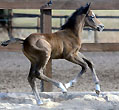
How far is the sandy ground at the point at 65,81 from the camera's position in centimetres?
545

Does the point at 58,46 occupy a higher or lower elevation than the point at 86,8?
lower

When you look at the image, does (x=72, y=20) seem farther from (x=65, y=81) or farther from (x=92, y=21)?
(x=65, y=81)

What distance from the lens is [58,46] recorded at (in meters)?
5.56

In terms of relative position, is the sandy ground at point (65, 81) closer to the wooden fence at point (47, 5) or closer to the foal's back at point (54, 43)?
the foal's back at point (54, 43)

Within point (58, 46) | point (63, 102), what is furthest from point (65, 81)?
point (58, 46)

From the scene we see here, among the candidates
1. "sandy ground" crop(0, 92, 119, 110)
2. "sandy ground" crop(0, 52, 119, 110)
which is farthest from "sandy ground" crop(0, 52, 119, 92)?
"sandy ground" crop(0, 92, 119, 110)

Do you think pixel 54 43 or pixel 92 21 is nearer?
pixel 54 43

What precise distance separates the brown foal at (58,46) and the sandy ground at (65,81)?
23cm

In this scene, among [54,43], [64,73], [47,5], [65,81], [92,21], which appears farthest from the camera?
[64,73]

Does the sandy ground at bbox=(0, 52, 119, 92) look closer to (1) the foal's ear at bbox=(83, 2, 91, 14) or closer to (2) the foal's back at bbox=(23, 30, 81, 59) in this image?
(2) the foal's back at bbox=(23, 30, 81, 59)

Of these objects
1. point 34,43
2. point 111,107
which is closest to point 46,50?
point 34,43

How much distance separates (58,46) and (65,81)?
2.73m

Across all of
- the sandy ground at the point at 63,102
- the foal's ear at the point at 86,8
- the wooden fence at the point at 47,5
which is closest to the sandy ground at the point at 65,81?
the sandy ground at the point at 63,102

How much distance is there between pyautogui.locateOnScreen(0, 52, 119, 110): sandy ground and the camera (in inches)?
215
